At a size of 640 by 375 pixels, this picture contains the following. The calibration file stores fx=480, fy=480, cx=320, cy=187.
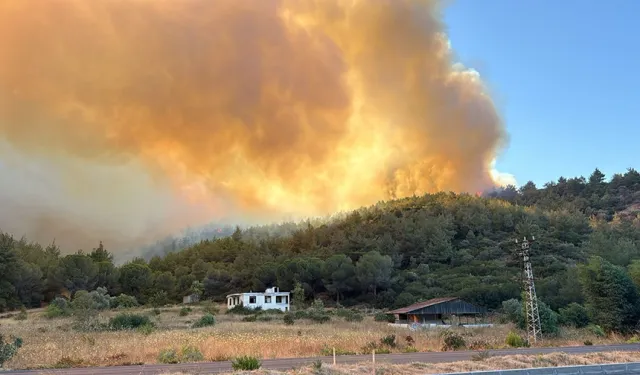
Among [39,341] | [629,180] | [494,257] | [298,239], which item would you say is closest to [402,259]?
[494,257]

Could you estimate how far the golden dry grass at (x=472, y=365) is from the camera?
14977 millimetres

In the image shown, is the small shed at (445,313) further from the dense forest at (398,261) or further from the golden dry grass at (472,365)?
the golden dry grass at (472,365)

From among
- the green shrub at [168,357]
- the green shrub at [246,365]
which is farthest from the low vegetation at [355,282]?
the green shrub at [246,365]

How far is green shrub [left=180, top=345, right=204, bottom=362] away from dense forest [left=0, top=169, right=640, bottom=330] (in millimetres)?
39031

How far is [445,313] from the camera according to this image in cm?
6019

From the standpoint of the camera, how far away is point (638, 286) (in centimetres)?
4559

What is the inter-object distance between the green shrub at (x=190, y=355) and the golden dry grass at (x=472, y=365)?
6.72 meters

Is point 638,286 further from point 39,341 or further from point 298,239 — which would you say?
point 298,239

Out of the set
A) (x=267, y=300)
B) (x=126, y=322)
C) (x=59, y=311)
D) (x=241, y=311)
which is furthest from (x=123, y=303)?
(x=126, y=322)

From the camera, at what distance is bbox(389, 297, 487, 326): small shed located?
59.7 m

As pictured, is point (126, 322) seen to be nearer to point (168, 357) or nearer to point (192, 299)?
point (168, 357)

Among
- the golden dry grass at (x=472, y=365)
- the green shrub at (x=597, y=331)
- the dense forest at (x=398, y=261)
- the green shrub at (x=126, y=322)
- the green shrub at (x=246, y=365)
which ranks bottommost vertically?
the green shrub at (x=597, y=331)

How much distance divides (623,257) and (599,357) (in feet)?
205

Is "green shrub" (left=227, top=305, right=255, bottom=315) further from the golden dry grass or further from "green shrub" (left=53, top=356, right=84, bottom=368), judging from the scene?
the golden dry grass
